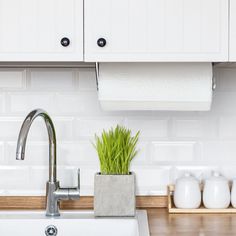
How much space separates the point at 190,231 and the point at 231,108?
0.57m

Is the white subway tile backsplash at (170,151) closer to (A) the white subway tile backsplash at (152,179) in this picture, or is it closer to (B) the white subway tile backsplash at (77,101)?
(A) the white subway tile backsplash at (152,179)

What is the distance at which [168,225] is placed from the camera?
69.9 inches

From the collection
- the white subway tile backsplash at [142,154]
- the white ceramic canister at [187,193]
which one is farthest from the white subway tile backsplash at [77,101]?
the white ceramic canister at [187,193]

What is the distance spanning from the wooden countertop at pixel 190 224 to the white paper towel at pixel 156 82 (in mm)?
429

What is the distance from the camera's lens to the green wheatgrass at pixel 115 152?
6.20 feet

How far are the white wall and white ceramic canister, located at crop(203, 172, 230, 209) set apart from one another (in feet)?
0.34

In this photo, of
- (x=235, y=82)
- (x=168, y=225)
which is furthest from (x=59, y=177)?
(x=235, y=82)

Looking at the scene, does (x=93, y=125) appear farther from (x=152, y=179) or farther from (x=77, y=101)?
(x=152, y=179)
